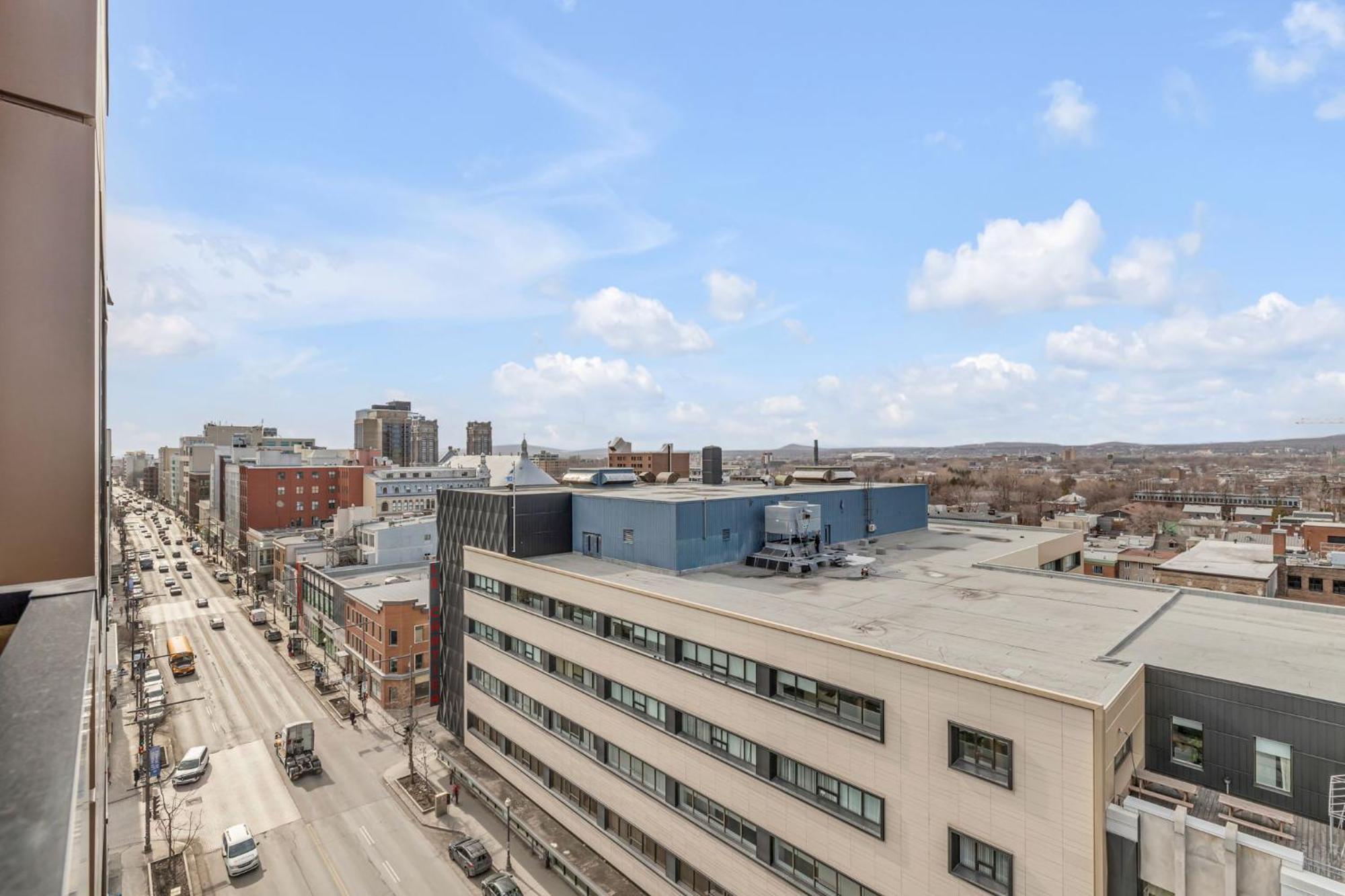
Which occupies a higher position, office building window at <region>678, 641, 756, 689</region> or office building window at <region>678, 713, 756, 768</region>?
office building window at <region>678, 641, 756, 689</region>

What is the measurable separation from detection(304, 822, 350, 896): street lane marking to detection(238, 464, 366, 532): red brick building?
236 feet

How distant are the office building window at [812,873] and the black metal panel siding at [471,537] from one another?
69.0ft

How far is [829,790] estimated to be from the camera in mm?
22156

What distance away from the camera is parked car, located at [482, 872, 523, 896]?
101 ft

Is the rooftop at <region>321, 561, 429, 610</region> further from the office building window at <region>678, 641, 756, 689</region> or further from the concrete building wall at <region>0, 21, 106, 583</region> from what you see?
the concrete building wall at <region>0, 21, 106, 583</region>

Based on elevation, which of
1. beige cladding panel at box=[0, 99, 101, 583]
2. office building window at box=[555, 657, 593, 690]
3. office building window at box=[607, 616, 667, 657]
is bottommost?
office building window at box=[555, 657, 593, 690]

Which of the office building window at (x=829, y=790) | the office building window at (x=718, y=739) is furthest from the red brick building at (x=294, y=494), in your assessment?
the office building window at (x=829, y=790)

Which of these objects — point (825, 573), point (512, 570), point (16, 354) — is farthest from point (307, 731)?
point (16, 354)

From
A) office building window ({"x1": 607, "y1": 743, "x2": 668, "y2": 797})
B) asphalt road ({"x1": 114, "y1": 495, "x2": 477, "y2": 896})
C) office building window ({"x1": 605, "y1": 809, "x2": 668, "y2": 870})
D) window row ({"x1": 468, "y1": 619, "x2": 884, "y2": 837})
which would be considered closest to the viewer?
window row ({"x1": 468, "y1": 619, "x2": 884, "y2": 837})

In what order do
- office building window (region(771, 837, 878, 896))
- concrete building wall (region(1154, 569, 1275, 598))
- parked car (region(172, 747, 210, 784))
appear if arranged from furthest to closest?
concrete building wall (region(1154, 569, 1275, 598)) → parked car (region(172, 747, 210, 784)) → office building window (region(771, 837, 878, 896))

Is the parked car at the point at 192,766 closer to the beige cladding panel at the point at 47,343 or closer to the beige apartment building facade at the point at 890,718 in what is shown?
the beige apartment building facade at the point at 890,718

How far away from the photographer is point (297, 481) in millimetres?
106125

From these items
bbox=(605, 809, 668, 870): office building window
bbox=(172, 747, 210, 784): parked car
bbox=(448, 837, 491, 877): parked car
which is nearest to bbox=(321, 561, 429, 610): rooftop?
bbox=(172, 747, 210, 784): parked car

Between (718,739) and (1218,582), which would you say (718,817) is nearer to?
(718,739)
